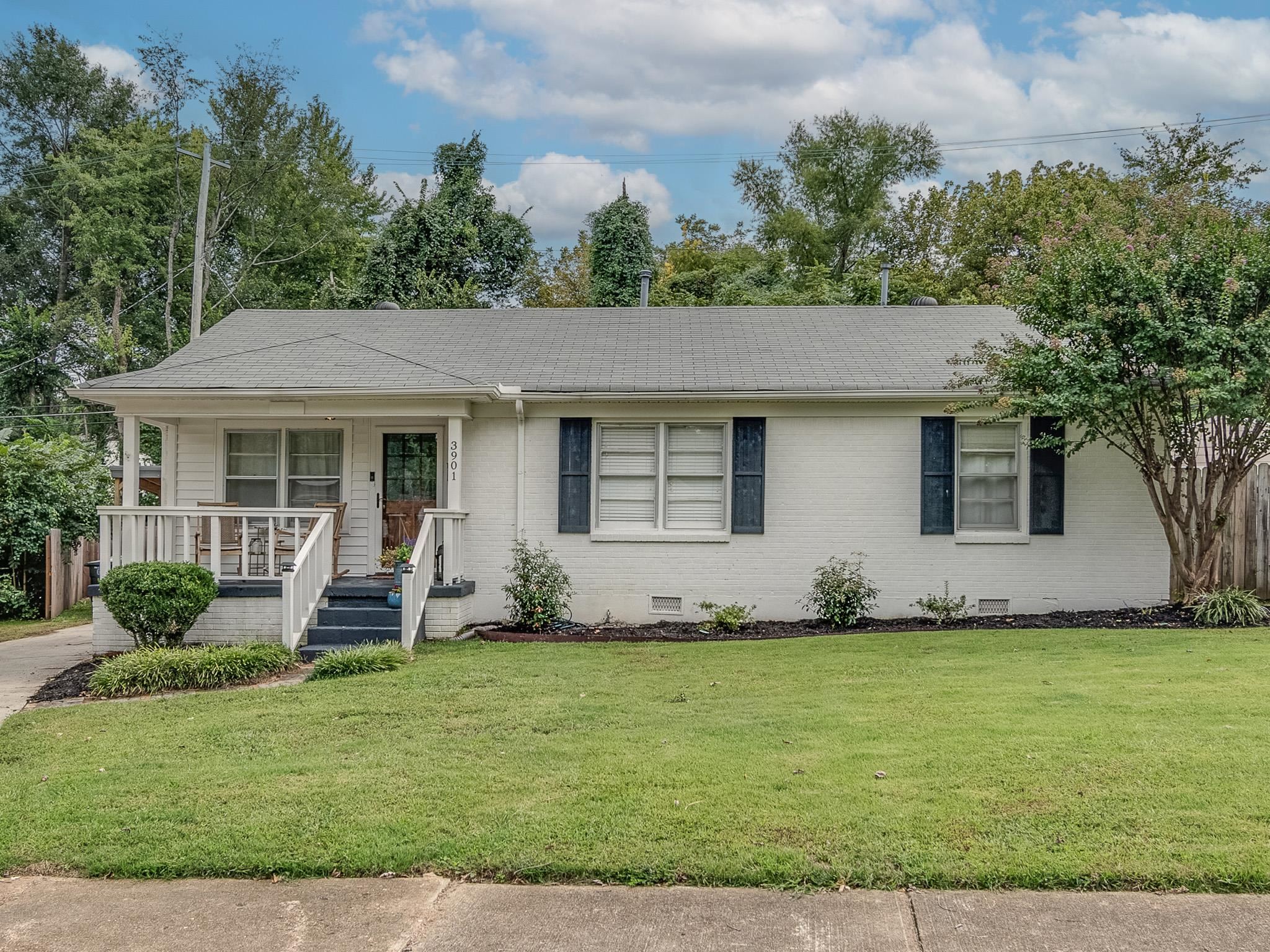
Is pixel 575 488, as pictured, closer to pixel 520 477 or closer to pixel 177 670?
pixel 520 477

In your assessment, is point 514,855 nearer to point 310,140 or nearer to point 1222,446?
point 1222,446

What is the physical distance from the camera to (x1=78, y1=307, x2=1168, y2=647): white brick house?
11.1 m

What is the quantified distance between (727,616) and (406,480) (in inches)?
170

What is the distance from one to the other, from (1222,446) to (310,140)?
28309 millimetres

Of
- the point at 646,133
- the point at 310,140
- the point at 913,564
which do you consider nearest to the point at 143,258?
the point at 310,140

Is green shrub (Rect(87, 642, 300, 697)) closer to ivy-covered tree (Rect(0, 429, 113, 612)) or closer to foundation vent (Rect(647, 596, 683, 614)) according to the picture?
foundation vent (Rect(647, 596, 683, 614))

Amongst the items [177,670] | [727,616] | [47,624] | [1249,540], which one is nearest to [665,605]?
[727,616]

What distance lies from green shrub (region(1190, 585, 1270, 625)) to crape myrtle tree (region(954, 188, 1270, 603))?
0.54 meters

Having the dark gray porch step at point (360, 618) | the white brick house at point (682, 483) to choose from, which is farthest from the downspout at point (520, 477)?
the dark gray porch step at point (360, 618)

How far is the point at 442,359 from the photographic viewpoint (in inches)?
485

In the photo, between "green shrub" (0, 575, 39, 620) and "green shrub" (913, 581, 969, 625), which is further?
"green shrub" (0, 575, 39, 620)

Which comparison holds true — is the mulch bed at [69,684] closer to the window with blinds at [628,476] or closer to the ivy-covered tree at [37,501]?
the ivy-covered tree at [37,501]

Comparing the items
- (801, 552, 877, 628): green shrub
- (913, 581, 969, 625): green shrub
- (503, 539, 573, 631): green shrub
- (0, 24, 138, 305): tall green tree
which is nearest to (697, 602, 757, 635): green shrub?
(801, 552, 877, 628): green shrub

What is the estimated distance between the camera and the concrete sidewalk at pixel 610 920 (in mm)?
3354
